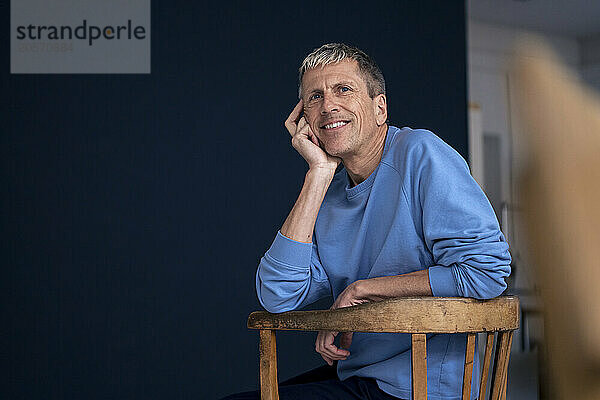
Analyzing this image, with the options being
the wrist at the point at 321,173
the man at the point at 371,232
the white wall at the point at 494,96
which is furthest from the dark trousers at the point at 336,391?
the white wall at the point at 494,96

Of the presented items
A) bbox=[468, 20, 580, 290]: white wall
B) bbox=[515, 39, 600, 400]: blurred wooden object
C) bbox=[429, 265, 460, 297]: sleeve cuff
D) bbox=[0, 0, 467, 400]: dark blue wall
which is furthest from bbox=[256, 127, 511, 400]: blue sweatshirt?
bbox=[468, 20, 580, 290]: white wall

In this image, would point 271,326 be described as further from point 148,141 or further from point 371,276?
point 148,141

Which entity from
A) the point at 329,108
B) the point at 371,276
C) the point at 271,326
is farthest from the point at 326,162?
the point at 271,326

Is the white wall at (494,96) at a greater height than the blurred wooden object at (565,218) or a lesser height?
greater

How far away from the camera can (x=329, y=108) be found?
5.43 ft

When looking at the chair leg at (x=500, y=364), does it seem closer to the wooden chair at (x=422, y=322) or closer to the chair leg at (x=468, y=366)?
the wooden chair at (x=422, y=322)

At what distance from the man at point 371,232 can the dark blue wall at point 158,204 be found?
124 cm

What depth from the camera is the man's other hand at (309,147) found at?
1646mm

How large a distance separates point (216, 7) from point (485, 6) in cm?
273

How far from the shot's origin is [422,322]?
1255mm

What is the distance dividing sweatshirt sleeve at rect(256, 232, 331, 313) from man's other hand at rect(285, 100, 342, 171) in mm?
216

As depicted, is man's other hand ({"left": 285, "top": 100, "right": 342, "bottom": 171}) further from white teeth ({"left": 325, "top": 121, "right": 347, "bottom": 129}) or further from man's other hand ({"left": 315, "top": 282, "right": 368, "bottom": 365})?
man's other hand ({"left": 315, "top": 282, "right": 368, "bottom": 365})

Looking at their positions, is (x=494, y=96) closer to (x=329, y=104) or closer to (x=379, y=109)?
(x=379, y=109)

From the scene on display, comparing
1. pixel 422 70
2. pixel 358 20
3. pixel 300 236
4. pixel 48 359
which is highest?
pixel 358 20
